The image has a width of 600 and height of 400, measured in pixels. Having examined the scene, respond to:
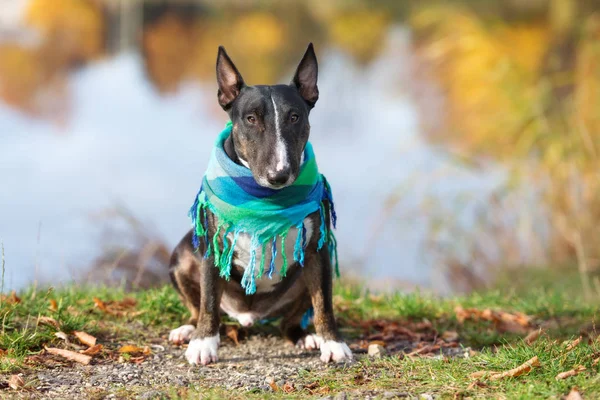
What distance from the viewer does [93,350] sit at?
175 inches

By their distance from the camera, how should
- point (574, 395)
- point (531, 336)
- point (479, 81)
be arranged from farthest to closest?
point (479, 81), point (531, 336), point (574, 395)

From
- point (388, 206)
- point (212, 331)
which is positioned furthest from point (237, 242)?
point (388, 206)

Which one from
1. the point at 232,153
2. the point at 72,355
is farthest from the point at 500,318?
the point at 72,355

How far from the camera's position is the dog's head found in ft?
13.3

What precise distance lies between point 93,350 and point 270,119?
1669mm

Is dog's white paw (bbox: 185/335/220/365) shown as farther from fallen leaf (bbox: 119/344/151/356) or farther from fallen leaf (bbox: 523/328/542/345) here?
fallen leaf (bbox: 523/328/542/345)

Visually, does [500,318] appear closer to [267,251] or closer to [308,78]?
[267,251]

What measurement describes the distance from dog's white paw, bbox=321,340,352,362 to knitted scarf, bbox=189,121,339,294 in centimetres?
48

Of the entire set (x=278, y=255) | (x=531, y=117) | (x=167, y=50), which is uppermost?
(x=167, y=50)

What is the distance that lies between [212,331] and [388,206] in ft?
14.7

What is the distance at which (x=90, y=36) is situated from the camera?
593 inches

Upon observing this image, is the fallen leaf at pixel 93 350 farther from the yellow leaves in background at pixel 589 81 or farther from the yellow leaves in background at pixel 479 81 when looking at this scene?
the yellow leaves in background at pixel 589 81

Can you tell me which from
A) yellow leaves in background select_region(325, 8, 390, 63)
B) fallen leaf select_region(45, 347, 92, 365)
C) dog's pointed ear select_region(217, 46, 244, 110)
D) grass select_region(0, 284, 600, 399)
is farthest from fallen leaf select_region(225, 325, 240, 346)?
yellow leaves in background select_region(325, 8, 390, 63)

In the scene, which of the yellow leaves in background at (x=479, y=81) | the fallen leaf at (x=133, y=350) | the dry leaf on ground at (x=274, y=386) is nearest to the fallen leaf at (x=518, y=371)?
the dry leaf on ground at (x=274, y=386)
